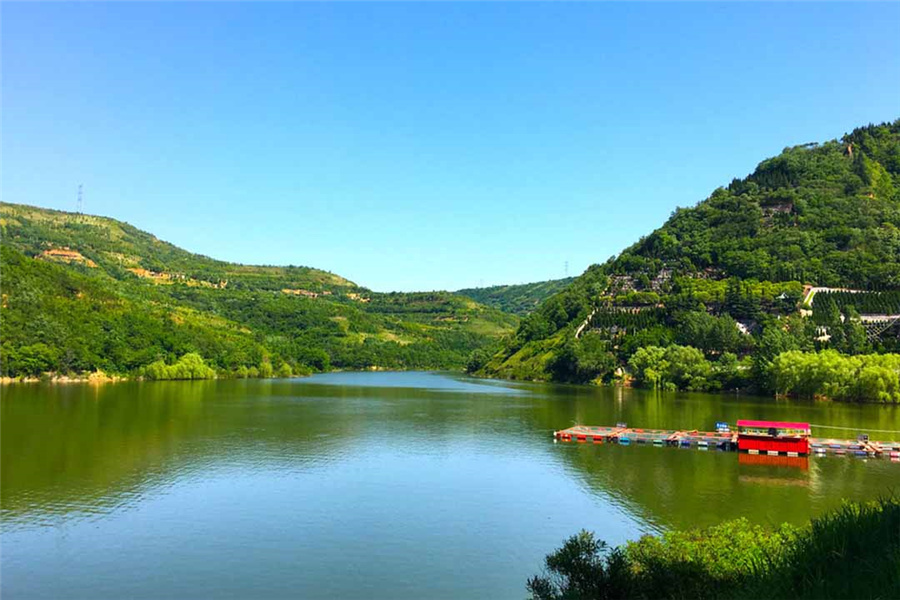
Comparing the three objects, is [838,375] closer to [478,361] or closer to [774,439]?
[774,439]

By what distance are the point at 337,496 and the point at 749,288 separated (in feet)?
359

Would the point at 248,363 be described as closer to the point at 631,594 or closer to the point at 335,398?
→ the point at 335,398

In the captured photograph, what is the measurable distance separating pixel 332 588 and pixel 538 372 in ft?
404

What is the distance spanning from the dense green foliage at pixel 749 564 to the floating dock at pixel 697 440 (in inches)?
1429

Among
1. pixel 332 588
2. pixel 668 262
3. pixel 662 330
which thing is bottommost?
pixel 332 588

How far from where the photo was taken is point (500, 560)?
2753 cm

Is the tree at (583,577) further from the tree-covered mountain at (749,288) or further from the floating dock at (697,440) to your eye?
the tree-covered mountain at (749,288)

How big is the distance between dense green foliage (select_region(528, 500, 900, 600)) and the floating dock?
36.3m

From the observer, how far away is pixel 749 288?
410ft

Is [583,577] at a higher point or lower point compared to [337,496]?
higher

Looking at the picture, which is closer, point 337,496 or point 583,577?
point 583,577

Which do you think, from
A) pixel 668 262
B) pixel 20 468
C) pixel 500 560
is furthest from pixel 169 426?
pixel 668 262

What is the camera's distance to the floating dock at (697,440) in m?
51.0

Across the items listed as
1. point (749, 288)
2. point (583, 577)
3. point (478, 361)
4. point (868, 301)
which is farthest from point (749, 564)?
point (478, 361)
